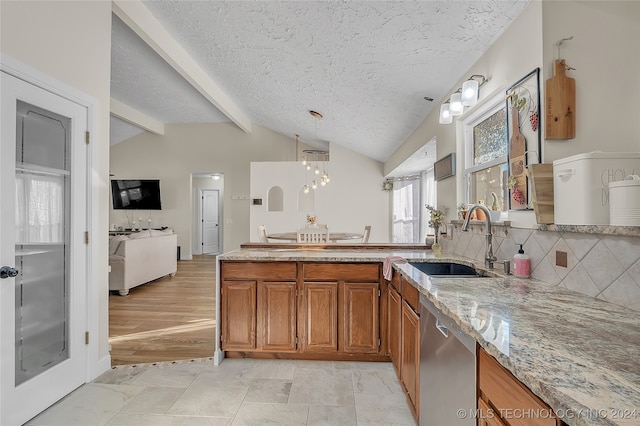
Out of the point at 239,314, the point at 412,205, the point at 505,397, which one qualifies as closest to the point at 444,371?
the point at 505,397

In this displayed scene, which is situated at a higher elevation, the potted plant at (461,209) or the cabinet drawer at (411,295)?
the potted plant at (461,209)

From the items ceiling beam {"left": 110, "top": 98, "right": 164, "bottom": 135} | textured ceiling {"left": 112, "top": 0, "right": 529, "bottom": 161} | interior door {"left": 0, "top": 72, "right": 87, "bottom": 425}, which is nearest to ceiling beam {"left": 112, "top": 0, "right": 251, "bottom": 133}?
textured ceiling {"left": 112, "top": 0, "right": 529, "bottom": 161}

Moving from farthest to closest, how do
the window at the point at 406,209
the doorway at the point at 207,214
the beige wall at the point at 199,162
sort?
the doorway at the point at 207,214 → the beige wall at the point at 199,162 → the window at the point at 406,209

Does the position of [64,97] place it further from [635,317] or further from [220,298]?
[635,317]

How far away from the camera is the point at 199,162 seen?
8.27 m

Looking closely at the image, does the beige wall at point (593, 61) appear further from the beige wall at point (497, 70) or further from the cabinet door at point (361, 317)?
the cabinet door at point (361, 317)

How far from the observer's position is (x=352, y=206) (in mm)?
7406

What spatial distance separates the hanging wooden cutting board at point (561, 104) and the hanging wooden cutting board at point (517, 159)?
0.23 metres

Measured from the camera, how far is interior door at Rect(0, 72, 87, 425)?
1689mm

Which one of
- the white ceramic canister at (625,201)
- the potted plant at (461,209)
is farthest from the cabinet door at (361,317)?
the white ceramic canister at (625,201)

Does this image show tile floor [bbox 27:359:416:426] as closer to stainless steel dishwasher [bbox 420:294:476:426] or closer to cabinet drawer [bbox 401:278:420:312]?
stainless steel dishwasher [bbox 420:294:476:426]

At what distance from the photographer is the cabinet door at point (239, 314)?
2.48 metres

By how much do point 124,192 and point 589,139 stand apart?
29.8 ft

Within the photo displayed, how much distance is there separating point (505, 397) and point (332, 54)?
2960mm
